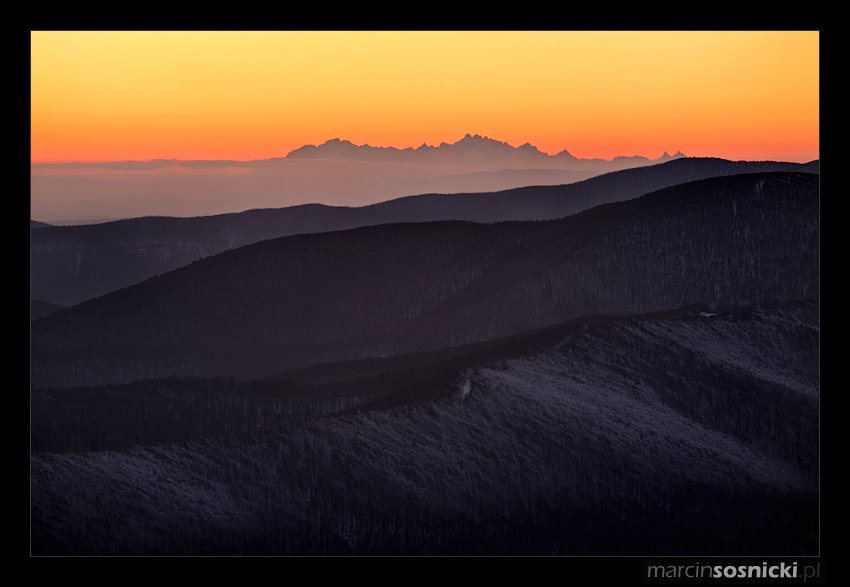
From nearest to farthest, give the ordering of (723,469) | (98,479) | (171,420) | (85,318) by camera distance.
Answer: (98,479) < (723,469) < (171,420) < (85,318)

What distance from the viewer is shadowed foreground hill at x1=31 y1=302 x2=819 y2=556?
39.7ft

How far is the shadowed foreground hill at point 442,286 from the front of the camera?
24.8 m

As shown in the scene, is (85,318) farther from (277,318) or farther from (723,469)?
(723,469)

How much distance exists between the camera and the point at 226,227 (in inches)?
1944

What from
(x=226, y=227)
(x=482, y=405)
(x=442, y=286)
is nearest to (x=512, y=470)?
(x=482, y=405)

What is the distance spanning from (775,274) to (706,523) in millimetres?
12497

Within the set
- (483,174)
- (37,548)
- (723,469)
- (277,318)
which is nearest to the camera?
(37,548)

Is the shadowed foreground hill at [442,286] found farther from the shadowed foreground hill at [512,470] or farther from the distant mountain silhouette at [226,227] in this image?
the distant mountain silhouette at [226,227]

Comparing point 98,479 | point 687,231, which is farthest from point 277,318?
point 98,479

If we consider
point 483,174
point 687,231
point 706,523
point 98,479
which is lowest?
point 706,523

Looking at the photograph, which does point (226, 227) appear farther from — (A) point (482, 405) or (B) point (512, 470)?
(B) point (512, 470)

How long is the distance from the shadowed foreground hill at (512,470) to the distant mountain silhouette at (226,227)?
24896 mm

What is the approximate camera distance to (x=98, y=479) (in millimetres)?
12516

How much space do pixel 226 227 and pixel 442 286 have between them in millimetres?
23439
